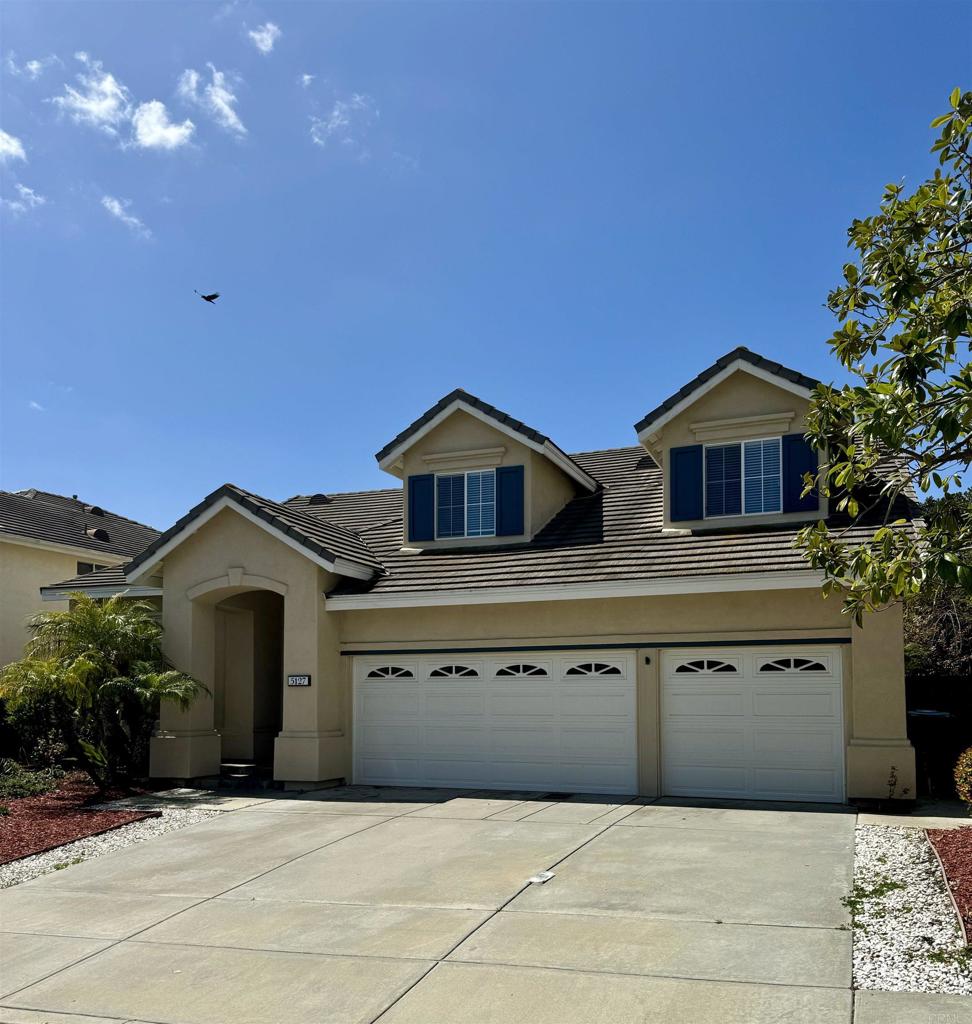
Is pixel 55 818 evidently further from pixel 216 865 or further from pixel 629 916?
pixel 629 916

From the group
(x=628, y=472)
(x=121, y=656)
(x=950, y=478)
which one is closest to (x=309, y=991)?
(x=950, y=478)

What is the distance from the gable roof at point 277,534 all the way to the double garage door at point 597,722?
1.78 metres

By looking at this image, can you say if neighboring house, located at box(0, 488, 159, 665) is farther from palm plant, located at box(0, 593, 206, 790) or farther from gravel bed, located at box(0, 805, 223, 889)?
gravel bed, located at box(0, 805, 223, 889)

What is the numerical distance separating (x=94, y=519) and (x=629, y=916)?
27.2 meters

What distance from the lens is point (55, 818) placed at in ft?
46.3

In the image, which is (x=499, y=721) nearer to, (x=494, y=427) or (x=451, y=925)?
(x=494, y=427)

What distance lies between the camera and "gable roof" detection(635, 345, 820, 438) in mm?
A: 15797

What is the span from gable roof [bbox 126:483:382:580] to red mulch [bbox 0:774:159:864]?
409 centimetres

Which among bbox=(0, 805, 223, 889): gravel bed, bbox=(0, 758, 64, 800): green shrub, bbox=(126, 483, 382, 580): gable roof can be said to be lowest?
bbox=(0, 805, 223, 889): gravel bed

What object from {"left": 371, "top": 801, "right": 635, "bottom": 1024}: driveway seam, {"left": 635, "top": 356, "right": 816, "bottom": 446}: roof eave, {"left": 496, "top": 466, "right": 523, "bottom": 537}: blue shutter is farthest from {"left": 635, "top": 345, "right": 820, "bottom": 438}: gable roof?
{"left": 371, "top": 801, "right": 635, "bottom": 1024}: driveway seam

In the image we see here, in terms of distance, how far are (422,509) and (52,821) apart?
7.91 meters

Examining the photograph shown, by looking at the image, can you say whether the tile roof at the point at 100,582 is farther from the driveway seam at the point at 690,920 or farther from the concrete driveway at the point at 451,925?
the driveway seam at the point at 690,920

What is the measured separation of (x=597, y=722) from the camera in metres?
15.6

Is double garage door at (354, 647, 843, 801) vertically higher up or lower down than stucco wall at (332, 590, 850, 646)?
lower down
